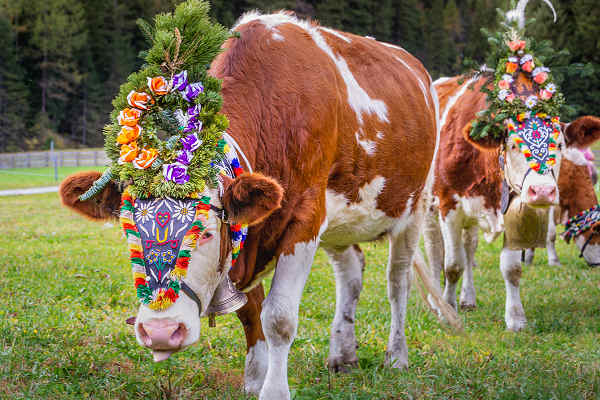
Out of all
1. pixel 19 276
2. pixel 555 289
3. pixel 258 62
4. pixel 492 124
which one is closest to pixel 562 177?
pixel 555 289

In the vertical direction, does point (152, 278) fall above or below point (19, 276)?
above

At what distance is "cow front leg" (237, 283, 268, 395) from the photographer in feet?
13.2

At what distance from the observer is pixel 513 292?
5.88 m

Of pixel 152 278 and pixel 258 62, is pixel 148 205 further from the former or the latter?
pixel 258 62

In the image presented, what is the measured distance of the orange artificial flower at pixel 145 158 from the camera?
9.28 ft

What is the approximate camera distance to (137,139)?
2.93 m

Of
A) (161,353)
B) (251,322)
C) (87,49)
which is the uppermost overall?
(161,353)

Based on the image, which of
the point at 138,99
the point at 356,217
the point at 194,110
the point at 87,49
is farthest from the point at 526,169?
the point at 87,49

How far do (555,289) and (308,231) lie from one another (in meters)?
4.99

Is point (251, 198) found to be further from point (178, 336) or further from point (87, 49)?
point (87, 49)

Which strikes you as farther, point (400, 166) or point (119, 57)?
point (119, 57)

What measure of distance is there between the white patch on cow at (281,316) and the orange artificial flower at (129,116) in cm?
112

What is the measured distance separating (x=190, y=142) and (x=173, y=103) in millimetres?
266

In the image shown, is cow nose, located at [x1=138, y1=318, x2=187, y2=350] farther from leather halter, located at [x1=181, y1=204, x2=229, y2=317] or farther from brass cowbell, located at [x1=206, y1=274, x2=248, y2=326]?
brass cowbell, located at [x1=206, y1=274, x2=248, y2=326]
